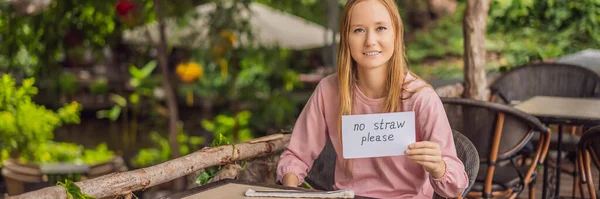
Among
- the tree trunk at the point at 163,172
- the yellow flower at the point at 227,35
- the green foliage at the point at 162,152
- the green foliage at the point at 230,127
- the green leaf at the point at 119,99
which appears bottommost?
the green foliage at the point at 162,152

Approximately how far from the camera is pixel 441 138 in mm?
2072

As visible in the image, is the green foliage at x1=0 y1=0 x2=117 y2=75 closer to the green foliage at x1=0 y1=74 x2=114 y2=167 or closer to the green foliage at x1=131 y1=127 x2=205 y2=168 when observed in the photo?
the green foliage at x1=0 y1=74 x2=114 y2=167

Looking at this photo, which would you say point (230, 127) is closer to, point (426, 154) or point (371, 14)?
point (371, 14)

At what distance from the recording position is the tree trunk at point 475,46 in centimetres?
416

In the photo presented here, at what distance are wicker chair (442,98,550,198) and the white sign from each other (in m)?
1.34

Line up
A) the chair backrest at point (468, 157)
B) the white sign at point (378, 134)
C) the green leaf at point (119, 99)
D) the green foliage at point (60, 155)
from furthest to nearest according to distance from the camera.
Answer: the green leaf at point (119, 99), the green foliage at point (60, 155), the chair backrest at point (468, 157), the white sign at point (378, 134)

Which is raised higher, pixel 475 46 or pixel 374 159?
pixel 475 46

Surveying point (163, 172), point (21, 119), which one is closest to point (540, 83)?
point (163, 172)

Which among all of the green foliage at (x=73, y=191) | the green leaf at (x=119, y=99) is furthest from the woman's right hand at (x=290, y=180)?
the green leaf at (x=119, y=99)

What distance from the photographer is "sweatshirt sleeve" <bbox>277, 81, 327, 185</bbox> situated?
7.38ft

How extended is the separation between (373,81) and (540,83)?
9.30 ft

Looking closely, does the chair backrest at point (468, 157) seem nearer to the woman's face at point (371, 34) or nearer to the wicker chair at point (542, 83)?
the woman's face at point (371, 34)

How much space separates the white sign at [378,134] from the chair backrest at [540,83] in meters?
2.88

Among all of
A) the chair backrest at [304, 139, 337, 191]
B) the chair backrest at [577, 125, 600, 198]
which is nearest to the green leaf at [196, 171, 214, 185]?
the chair backrest at [304, 139, 337, 191]
